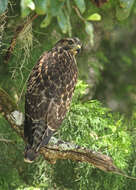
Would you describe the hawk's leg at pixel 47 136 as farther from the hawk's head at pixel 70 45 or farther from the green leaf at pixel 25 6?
the green leaf at pixel 25 6

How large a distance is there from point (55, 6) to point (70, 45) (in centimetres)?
211

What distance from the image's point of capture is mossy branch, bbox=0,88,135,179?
335 centimetres

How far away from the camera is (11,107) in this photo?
11.1 feet

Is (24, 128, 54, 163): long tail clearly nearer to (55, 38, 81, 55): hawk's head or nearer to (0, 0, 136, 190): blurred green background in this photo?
(0, 0, 136, 190): blurred green background

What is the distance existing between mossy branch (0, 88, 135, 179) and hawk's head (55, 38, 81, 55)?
0.84m

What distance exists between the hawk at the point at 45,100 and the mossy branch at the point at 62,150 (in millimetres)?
115

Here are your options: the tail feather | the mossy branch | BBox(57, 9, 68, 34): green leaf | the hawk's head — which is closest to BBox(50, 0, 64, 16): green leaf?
BBox(57, 9, 68, 34): green leaf

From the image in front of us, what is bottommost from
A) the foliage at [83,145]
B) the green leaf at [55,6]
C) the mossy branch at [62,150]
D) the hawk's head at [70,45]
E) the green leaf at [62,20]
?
the foliage at [83,145]

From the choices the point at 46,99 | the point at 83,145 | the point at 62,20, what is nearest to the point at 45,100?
the point at 46,99

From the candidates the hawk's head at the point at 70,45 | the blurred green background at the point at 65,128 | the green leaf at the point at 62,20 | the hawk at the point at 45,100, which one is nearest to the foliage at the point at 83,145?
the blurred green background at the point at 65,128

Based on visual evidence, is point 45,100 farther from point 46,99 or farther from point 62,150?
point 62,150

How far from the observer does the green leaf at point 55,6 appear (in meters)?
1.90

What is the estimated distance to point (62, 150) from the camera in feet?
11.3

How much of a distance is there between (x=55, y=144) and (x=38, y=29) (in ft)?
5.22
